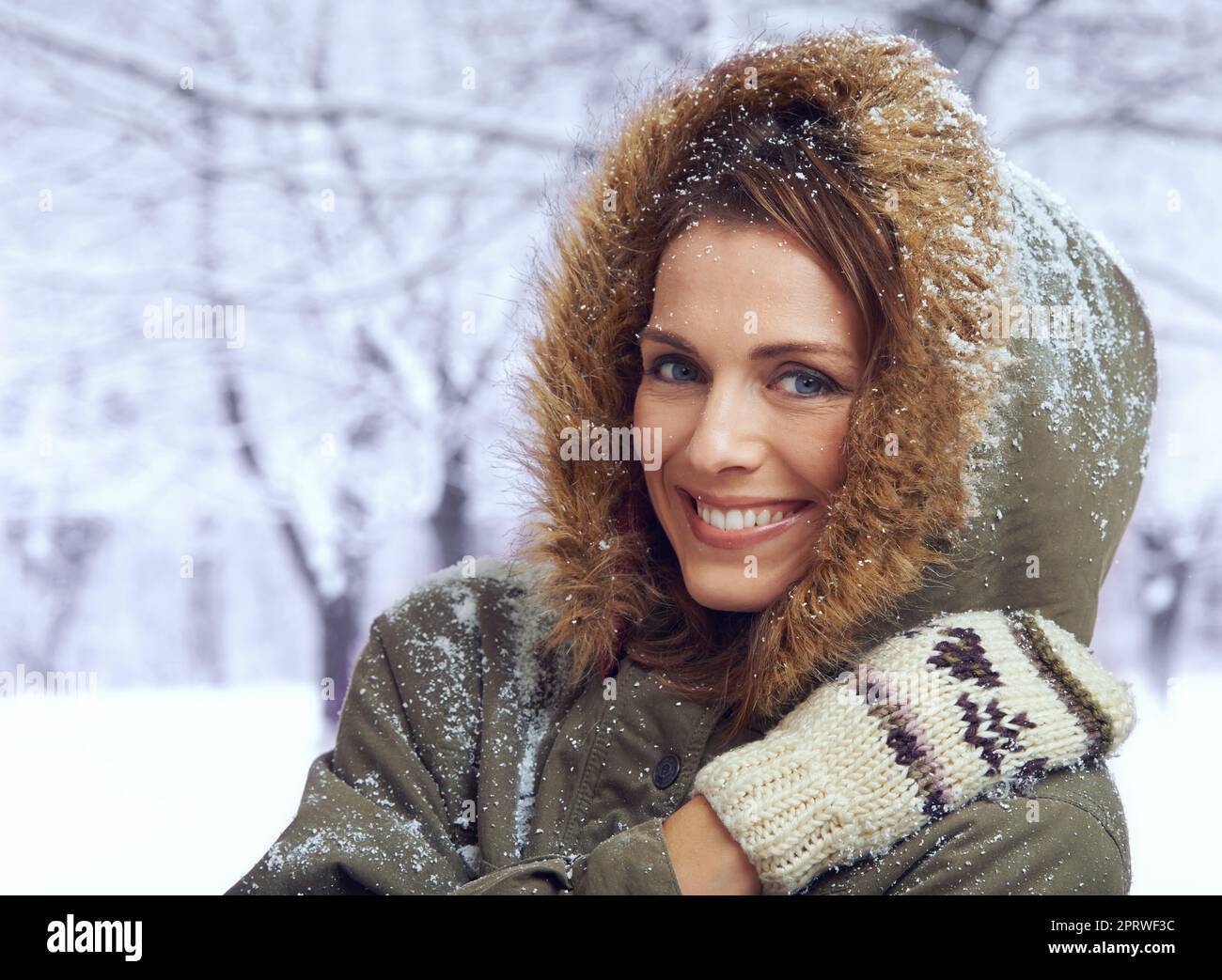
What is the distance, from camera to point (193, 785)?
8.93 feet

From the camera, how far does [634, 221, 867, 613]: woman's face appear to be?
103 centimetres

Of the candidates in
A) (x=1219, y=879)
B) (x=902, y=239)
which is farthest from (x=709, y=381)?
(x=1219, y=879)

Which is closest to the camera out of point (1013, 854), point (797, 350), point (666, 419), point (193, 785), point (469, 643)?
point (1013, 854)

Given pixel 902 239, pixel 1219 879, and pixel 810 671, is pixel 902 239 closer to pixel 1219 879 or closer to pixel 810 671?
pixel 810 671

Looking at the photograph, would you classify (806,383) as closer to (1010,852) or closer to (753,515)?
(753,515)

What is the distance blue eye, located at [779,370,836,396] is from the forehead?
0.04 meters

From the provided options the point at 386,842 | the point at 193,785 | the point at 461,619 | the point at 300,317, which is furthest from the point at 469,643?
the point at 300,317

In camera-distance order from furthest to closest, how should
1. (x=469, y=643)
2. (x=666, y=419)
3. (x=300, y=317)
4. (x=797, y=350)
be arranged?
(x=300, y=317)
(x=469, y=643)
(x=666, y=419)
(x=797, y=350)

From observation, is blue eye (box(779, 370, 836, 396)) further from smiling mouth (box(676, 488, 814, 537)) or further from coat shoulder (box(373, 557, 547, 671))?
coat shoulder (box(373, 557, 547, 671))

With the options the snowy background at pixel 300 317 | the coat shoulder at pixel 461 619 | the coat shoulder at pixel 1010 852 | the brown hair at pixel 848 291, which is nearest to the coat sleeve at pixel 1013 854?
the coat shoulder at pixel 1010 852

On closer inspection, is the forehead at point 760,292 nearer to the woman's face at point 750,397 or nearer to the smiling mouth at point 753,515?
the woman's face at point 750,397

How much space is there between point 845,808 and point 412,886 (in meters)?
0.44

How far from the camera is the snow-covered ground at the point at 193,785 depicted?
2357 millimetres

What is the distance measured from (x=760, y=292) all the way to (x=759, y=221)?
73 mm
